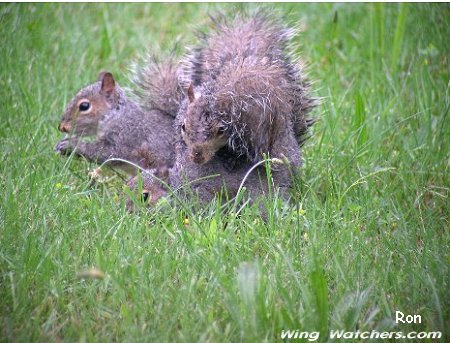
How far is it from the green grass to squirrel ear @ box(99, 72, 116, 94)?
407mm

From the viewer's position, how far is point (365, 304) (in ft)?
8.59

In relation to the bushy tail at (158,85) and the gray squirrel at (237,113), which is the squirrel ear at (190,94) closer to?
the gray squirrel at (237,113)

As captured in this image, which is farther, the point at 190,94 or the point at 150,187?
the point at 150,187

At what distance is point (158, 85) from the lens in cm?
389

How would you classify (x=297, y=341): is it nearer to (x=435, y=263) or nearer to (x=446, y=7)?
(x=435, y=263)

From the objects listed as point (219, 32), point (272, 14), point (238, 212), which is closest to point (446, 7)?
point (272, 14)

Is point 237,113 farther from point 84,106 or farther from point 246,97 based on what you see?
point 84,106

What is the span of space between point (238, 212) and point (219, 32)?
44.1 inches

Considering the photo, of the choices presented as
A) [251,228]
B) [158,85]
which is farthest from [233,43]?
[251,228]

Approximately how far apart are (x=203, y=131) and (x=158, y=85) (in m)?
0.78

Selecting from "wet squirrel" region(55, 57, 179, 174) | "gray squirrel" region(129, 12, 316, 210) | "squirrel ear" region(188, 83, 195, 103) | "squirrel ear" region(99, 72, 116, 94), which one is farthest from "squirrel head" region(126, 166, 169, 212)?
"squirrel ear" region(99, 72, 116, 94)

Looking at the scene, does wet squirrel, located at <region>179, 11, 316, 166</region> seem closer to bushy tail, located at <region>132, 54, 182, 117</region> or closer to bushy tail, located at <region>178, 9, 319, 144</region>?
bushy tail, located at <region>178, 9, 319, 144</region>

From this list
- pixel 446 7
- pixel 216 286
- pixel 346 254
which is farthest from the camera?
pixel 446 7

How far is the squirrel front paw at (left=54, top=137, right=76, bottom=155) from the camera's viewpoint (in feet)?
11.9
